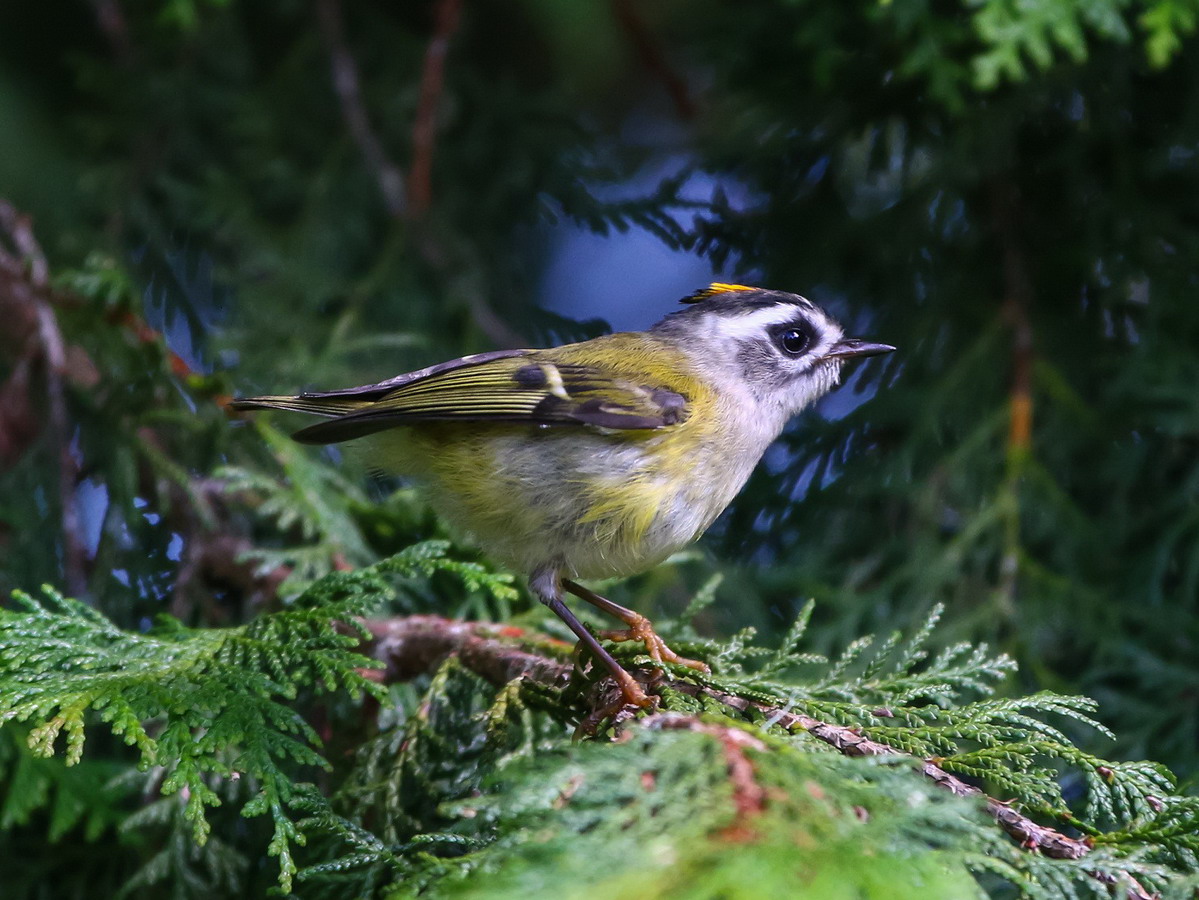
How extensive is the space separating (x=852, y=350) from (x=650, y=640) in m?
0.84

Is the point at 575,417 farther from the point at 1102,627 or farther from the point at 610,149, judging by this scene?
the point at 610,149

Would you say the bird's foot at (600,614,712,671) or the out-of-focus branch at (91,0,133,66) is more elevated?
the out-of-focus branch at (91,0,133,66)

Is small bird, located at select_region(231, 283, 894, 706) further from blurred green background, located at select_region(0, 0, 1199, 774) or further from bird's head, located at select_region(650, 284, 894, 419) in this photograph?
blurred green background, located at select_region(0, 0, 1199, 774)

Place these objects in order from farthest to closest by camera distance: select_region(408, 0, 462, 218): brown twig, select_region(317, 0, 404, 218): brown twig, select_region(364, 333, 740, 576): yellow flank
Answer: select_region(317, 0, 404, 218): brown twig, select_region(408, 0, 462, 218): brown twig, select_region(364, 333, 740, 576): yellow flank

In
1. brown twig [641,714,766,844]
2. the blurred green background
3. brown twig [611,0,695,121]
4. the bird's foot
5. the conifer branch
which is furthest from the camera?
brown twig [611,0,695,121]

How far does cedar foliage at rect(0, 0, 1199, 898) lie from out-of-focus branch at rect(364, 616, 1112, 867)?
29mm

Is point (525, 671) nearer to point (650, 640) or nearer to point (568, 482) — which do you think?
point (650, 640)

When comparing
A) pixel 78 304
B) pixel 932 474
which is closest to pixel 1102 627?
pixel 932 474

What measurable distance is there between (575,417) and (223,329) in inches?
49.4

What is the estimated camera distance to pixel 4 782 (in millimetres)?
1874

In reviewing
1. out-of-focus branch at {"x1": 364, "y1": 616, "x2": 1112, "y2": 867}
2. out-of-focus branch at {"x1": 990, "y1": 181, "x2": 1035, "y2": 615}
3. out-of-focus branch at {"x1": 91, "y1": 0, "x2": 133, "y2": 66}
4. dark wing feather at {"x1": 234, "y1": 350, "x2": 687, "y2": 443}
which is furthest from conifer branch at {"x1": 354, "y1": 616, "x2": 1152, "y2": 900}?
out-of-focus branch at {"x1": 91, "y1": 0, "x2": 133, "y2": 66}

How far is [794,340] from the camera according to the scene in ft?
7.53

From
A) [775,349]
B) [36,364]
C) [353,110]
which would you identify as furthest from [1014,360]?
[36,364]

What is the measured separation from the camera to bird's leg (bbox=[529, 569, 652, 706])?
4.77 feet
